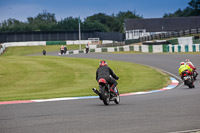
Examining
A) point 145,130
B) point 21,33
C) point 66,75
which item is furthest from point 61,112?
point 21,33

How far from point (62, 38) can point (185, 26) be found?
107 ft

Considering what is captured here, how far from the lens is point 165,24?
108 m

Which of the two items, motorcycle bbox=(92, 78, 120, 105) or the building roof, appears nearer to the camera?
motorcycle bbox=(92, 78, 120, 105)

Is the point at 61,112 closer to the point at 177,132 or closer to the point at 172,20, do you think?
the point at 177,132

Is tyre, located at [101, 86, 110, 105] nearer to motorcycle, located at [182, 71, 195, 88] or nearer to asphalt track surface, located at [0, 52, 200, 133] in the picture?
asphalt track surface, located at [0, 52, 200, 133]

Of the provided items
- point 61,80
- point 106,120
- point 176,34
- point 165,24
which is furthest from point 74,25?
point 106,120

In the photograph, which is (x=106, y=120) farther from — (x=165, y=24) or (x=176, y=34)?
(x=165, y=24)

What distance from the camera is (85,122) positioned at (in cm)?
791

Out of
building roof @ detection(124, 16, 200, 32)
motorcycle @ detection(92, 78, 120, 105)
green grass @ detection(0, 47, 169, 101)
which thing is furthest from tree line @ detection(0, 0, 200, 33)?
motorcycle @ detection(92, 78, 120, 105)

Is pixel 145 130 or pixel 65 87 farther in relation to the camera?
pixel 65 87

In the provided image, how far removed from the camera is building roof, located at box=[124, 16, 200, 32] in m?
107

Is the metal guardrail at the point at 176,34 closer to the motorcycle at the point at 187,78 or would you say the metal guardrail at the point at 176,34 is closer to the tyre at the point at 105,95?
the motorcycle at the point at 187,78

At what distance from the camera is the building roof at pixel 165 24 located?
107 m

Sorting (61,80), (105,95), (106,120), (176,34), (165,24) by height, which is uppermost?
(165,24)
